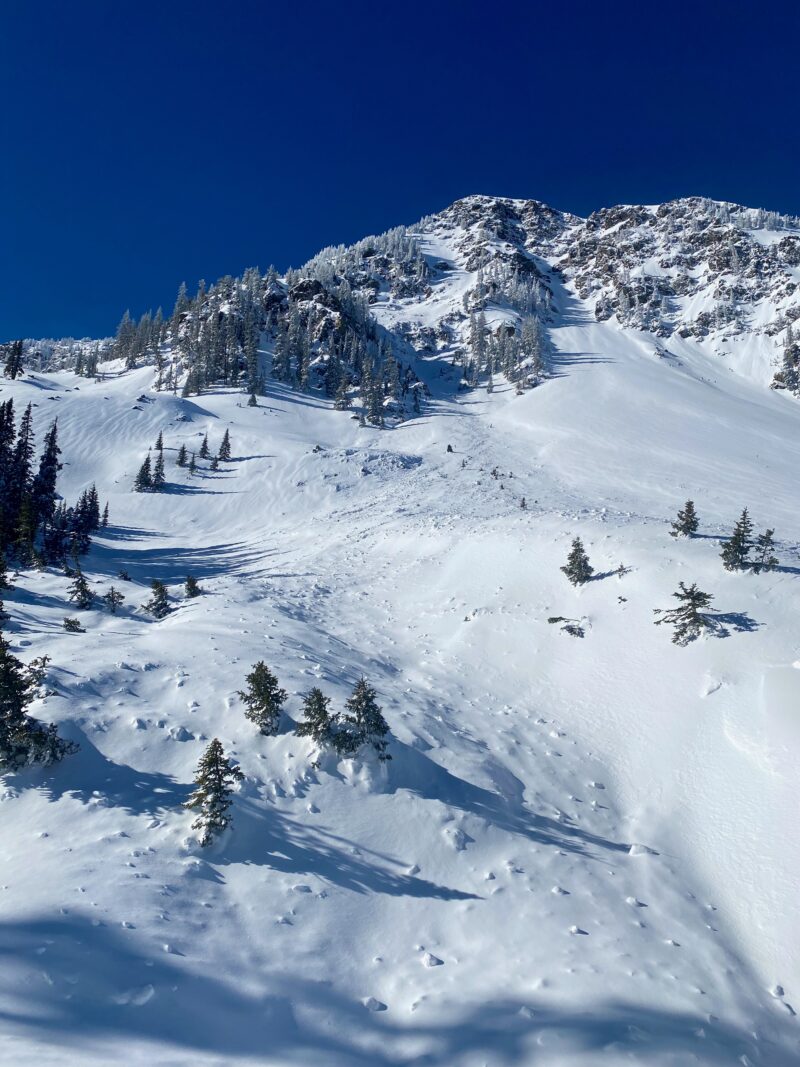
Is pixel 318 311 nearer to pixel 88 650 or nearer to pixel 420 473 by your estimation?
pixel 420 473

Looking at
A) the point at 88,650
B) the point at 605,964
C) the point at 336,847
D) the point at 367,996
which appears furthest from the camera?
the point at 88,650

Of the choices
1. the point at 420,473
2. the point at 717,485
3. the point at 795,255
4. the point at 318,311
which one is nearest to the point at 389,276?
the point at 318,311

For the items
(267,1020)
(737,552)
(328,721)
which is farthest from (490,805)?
(737,552)

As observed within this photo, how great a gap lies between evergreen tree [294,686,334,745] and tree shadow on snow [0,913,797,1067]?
17.5 feet

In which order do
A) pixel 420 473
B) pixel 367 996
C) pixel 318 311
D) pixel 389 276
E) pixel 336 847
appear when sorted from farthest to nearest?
pixel 389 276
pixel 318 311
pixel 420 473
pixel 336 847
pixel 367 996

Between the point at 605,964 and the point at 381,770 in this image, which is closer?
the point at 605,964

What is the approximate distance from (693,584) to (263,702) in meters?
16.7

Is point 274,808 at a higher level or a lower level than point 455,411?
lower

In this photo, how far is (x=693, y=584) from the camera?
20.8m

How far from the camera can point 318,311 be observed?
418 feet

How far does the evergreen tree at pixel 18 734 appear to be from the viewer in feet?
34.3

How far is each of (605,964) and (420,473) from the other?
181 ft

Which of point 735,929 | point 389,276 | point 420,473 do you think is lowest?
point 735,929

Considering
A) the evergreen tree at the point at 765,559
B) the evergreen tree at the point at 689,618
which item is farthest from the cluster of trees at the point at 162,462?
the evergreen tree at the point at 765,559
